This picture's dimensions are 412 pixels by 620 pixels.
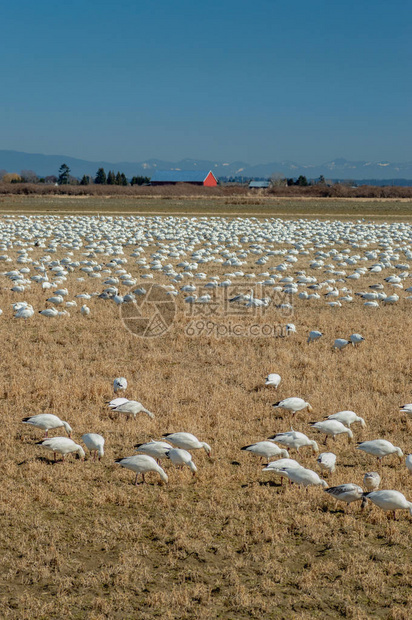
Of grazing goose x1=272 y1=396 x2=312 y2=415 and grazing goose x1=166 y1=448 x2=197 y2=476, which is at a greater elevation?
grazing goose x1=272 y1=396 x2=312 y2=415

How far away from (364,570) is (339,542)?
0.47m

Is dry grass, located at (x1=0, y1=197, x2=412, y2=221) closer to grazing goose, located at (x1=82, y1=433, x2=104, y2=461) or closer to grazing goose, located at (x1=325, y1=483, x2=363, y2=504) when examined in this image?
grazing goose, located at (x1=82, y1=433, x2=104, y2=461)

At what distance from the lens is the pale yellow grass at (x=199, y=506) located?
191 inches

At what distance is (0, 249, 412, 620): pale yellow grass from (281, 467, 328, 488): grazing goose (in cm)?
17

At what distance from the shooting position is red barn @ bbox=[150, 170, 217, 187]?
11094cm

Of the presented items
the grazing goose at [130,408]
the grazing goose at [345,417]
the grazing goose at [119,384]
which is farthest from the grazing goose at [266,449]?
the grazing goose at [119,384]

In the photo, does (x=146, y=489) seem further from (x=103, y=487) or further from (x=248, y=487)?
(x=248, y=487)

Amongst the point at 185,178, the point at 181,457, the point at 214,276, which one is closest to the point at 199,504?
the point at 181,457

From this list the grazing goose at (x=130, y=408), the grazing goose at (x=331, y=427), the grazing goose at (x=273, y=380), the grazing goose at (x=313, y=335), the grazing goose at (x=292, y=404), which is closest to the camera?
the grazing goose at (x=331, y=427)

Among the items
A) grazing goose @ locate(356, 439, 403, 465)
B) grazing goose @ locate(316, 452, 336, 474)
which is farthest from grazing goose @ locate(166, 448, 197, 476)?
grazing goose @ locate(356, 439, 403, 465)

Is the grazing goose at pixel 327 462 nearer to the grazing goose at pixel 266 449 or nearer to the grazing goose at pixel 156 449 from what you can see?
the grazing goose at pixel 266 449

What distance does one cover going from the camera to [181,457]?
681 centimetres

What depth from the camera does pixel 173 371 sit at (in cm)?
1062

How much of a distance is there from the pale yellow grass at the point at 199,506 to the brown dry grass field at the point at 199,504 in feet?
0.06
